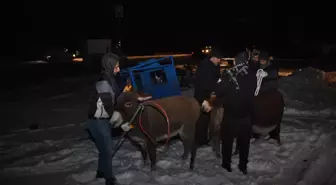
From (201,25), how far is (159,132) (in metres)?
62.2

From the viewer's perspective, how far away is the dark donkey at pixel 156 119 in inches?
238

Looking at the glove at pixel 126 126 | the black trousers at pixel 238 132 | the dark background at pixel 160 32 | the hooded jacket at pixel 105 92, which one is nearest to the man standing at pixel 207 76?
the black trousers at pixel 238 132

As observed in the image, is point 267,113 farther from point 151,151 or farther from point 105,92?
point 105,92

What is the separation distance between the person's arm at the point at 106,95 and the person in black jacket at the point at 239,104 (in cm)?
184

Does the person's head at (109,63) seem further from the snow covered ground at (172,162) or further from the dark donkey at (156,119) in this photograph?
the snow covered ground at (172,162)

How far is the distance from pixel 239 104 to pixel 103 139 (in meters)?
2.28

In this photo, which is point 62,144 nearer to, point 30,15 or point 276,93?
point 276,93

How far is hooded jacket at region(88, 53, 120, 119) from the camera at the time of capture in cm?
545

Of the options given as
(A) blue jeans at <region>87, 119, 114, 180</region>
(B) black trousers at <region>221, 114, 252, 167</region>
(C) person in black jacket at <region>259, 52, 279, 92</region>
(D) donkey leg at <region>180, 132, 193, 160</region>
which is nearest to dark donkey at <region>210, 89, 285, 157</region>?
(C) person in black jacket at <region>259, 52, 279, 92</region>

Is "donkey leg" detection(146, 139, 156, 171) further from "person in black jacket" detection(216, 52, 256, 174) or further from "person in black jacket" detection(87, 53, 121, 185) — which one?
"person in black jacket" detection(216, 52, 256, 174)

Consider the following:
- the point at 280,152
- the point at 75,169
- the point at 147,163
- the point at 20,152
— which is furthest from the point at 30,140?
the point at 280,152

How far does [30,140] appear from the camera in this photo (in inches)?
361

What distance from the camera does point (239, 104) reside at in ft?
19.9

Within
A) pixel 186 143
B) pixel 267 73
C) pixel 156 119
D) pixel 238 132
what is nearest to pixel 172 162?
pixel 186 143
